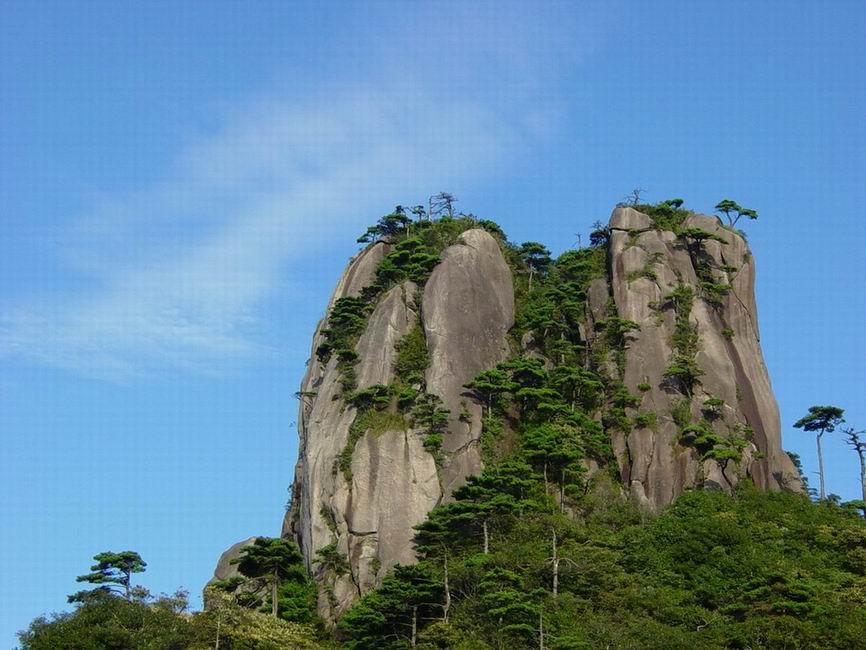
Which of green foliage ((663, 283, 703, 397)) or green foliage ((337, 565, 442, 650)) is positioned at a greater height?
green foliage ((663, 283, 703, 397))

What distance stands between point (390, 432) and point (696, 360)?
15160 millimetres

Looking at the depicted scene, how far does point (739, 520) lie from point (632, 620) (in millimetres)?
9383

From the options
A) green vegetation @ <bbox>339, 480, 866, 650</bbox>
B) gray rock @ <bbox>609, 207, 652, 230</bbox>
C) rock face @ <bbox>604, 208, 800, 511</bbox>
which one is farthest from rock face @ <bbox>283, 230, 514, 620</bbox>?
rock face @ <bbox>604, 208, 800, 511</bbox>

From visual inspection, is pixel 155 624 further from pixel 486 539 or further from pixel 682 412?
pixel 682 412

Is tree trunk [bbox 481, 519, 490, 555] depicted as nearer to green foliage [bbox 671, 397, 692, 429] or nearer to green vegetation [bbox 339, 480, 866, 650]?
green vegetation [bbox 339, 480, 866, 650]

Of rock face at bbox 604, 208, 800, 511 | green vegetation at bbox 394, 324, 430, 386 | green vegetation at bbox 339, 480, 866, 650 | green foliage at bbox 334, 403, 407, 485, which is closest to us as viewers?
green vegetation at bbox 339, 480, 866, 650

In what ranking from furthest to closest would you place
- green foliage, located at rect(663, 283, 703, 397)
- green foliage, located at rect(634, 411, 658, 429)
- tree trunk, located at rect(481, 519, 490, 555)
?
green foliage, located at rect(663, 283, 703, 397)
green foliage, located at rect(634, 411, 658, 429)
tree trunk, located at rect(481, 519, 490, 555)

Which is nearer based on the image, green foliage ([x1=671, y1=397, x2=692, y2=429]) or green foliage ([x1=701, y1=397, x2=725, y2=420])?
green foliage ([x1=671, y1=397, x2=692, y2=429])

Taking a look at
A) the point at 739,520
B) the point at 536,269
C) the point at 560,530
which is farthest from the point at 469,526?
the point at 536,269

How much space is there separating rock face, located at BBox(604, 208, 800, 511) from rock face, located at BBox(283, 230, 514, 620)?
263 inches

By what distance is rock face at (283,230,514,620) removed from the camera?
172 ft

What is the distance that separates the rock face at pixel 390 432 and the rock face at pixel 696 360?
6683 millimetres

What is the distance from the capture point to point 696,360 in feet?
195

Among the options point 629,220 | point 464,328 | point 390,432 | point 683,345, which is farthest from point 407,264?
point 683,345
